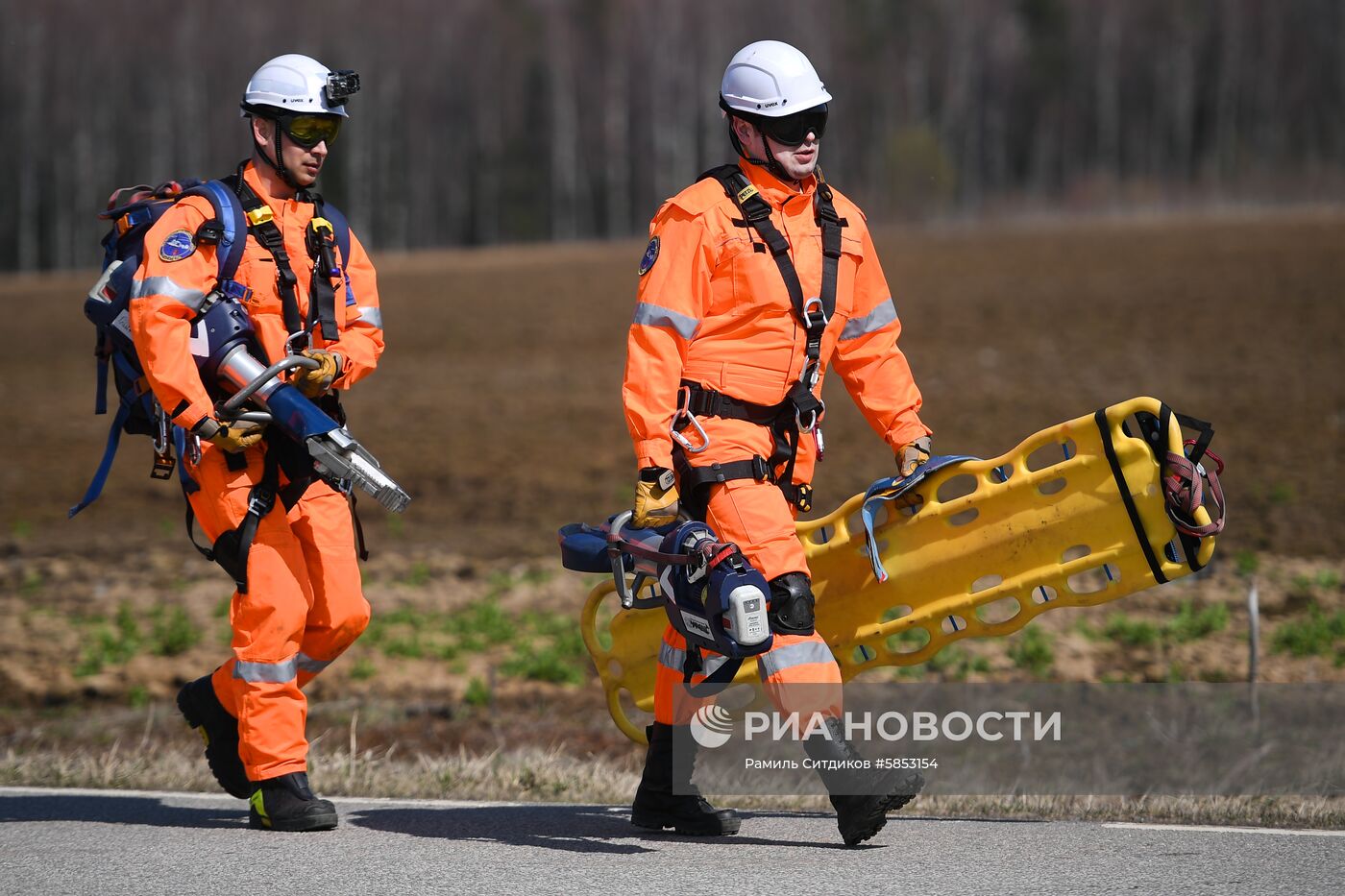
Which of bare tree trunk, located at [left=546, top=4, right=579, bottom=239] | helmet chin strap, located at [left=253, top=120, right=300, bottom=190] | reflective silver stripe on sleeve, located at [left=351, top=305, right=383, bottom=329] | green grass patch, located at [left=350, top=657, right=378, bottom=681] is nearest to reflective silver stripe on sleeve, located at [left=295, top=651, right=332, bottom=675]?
reflective silver stripe on sleeve, located at [left=351, top=305, right=383, bottom=329]

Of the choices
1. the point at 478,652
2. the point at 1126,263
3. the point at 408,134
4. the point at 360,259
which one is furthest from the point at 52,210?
the point at 360,259

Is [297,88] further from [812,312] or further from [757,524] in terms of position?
[757,524]

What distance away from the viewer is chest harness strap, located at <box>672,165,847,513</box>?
215 inches

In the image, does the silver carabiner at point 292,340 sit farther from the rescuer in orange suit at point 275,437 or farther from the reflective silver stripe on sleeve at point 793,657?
the reflective silver stripe on sleeve at point 793,657

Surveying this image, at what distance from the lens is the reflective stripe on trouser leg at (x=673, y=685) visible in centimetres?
567

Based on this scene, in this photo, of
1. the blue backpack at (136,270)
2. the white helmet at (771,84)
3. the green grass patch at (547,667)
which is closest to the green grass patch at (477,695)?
the green grass patch at (547,667)

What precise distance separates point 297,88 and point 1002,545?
2.99 metres

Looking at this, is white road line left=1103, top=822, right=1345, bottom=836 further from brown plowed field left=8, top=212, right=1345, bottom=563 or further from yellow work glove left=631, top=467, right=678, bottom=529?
brown plowed field left=8, top=212, right=1345, bottom=563

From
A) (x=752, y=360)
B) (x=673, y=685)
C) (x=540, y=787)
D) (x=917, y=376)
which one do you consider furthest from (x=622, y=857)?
(x=917, y=376)

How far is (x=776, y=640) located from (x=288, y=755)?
5.87ft

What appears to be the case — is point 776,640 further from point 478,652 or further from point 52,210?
point 52,210

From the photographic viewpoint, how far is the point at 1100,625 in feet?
34.5

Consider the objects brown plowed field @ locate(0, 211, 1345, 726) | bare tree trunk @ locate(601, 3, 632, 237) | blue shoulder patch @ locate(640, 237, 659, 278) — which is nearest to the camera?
blue shoulder patch @ locate(640, 237, 659, 278)

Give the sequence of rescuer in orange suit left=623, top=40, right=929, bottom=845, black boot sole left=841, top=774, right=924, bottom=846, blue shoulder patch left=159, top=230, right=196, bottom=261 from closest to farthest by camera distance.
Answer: black boot sole left=841, top=774, right=924, bottom=846 → rescuer in orange suit left=623, top=40, right=929, bottom=845 → blue shoulder patch left=159, top=230, right=196, bottom=261
